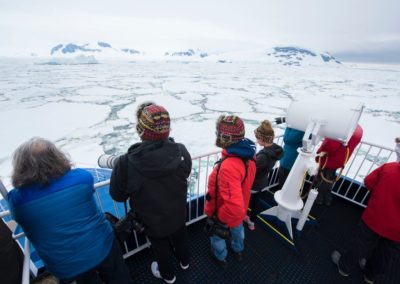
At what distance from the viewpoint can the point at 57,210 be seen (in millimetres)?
1026

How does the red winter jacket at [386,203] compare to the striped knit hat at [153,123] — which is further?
the red winter jacket at [386,203]

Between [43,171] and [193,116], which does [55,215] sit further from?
[193,116]

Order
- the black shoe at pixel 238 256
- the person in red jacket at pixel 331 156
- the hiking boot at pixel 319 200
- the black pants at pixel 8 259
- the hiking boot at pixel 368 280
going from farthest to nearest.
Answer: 1. the hiking boot at pixel 319 200
2. the person in red jacket at pixel 331 156
3. the black shoe at pixel 238 256
4. the hiking boot at pixel 368 280
5. the black pants at pixel 8 259

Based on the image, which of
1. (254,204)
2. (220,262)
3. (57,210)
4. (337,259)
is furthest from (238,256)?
(57,210)

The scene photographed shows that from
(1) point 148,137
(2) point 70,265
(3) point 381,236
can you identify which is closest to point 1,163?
(2) point 70,265

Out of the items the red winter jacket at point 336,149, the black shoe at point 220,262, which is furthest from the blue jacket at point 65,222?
the red winter jacket at point 336,149

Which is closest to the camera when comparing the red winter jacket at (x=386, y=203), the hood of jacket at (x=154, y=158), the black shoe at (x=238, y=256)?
the hood of jacket at (x=154, y=158)

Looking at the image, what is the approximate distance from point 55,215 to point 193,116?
27.2ft

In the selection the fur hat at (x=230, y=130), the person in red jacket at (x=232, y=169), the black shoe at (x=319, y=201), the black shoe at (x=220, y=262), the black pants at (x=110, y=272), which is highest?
the fur hat at (x=230, y=130)

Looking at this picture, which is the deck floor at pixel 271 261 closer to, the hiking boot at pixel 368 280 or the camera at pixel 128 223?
the hiking boot at pixel 368 280

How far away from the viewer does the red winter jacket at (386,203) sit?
1.47 metres

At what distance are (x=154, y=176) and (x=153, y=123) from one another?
32 centimetres

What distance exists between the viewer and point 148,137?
1227 mm

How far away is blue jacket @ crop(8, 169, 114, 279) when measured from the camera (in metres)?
0.99
